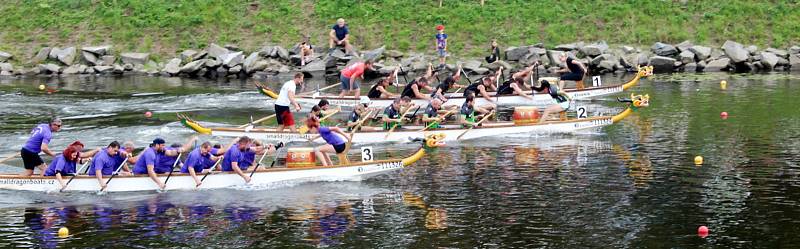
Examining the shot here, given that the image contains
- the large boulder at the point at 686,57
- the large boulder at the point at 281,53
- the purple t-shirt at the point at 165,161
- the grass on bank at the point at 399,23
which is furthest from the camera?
the grass on bank at the point at 399,23

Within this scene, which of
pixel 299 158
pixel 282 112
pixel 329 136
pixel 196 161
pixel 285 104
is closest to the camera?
pixel 196 161

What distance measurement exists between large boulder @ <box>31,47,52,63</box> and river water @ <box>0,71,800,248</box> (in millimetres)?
21173

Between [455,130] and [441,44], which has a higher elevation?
[441,44]

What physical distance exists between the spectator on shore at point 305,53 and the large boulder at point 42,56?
14.0 metres

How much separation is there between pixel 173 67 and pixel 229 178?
29.4m

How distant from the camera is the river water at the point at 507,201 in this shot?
21.3 m

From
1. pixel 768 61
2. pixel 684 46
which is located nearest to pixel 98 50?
pixel 684 46

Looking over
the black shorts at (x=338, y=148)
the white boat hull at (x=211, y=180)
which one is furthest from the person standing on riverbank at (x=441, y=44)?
the white boat hull at (x=211, y=180)

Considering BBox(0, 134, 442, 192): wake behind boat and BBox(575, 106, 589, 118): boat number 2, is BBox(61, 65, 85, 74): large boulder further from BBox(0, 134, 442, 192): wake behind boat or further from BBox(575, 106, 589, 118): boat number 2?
BBox(575, 106, 589, 118): boat number 2

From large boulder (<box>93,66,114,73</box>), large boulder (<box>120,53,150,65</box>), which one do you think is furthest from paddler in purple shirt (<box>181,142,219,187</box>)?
large boulder (<box>120,53,150,65</box>)

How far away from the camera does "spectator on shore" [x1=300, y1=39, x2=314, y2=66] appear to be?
2092 inches

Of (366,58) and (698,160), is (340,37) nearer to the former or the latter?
(366,58)

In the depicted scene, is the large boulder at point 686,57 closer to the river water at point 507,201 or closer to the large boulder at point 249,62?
the river water at point 507,201

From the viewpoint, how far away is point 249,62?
53719mm
